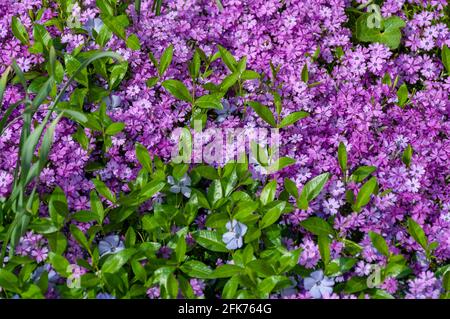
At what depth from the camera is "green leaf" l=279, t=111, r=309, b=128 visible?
9.24ft

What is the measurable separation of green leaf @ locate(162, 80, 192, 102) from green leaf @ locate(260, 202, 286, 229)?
0.66 m

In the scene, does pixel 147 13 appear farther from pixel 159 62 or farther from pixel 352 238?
pixel 352 238

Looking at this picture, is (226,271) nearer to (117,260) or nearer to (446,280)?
(117,260)

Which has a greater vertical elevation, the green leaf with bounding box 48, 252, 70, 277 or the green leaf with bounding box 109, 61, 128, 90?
the green leaf with bounding box 109, 61, 128, 90

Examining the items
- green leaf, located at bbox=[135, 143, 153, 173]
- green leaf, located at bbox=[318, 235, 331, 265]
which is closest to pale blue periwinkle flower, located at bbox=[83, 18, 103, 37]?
green leaf, located at bbox=[135, 143, 153, 173]

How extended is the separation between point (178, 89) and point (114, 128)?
1.08 feet

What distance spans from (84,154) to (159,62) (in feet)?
1.85

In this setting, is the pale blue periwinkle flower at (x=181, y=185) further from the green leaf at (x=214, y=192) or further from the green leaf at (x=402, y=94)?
the green leaf at (x=402, y=94)

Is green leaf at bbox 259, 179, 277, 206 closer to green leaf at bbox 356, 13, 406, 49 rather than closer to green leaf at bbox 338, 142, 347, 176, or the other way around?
green leaf at bbox 338, 142, 347, 176

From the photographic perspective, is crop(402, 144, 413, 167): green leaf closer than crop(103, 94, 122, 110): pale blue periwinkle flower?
Yes

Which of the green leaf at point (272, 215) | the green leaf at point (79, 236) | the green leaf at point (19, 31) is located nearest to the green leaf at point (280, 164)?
the green leaf at point (272, 215)

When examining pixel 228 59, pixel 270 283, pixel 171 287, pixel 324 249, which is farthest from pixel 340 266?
pixel 228 59

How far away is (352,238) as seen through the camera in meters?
2.69
